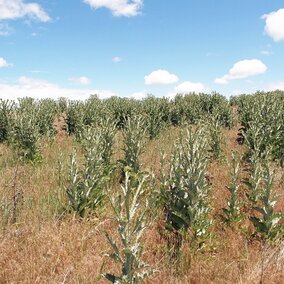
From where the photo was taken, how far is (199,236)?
19.0 ft

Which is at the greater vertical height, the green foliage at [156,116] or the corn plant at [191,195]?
the green foliage at [156,116]

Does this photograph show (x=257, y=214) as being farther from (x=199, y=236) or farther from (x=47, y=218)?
(x=47, y=218)

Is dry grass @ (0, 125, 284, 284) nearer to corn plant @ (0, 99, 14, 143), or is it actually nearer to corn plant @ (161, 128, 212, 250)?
corn plant @ (161, 128, 212, 250)

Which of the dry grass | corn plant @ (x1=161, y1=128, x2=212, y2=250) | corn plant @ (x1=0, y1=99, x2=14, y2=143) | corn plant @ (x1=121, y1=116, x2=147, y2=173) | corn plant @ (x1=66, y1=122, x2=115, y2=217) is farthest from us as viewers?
corn plant @ (x1=0, y1=99, x2=14, y2=143)

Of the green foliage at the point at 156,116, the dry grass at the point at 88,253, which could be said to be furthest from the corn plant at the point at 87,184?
the green foliage at the point at 156,116

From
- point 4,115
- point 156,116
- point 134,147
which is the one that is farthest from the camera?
point 156,116

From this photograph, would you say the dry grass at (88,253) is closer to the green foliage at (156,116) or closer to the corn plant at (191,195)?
the corn plant at (191,195)

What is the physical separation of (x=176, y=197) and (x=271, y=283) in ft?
7.71

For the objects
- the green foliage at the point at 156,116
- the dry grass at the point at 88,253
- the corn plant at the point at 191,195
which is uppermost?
the green foliage at the point at 156,116

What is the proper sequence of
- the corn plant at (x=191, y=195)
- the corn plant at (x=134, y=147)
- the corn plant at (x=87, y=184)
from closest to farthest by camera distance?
1. the corn plant at (x=191, y=195)
2. the corn plant at (x=87, y=184)
3. the corn plant at (x=134, y=147)

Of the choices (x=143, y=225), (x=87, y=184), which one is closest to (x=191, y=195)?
(x=87, y=184)

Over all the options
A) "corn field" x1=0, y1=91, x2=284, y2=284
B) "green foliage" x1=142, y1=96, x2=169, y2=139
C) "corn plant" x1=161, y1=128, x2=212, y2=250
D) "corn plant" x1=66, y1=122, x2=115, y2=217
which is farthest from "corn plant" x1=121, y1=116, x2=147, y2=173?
"green foliage" x1=142, y1=96, x2=169, y2=139

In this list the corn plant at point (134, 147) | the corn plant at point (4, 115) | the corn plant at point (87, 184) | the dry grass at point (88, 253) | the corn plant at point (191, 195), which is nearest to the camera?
the dry grass at point (88, 253)

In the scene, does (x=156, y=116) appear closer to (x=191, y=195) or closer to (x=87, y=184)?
(x=87, y=184)
